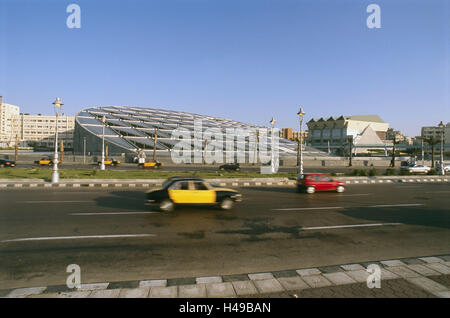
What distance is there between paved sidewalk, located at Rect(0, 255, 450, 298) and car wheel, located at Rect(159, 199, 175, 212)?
5.76 m

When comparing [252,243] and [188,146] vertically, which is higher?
[188,146]

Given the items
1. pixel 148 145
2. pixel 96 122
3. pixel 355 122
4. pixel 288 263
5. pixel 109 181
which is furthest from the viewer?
pixel 355 122

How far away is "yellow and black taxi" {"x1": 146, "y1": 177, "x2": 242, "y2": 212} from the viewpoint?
10320mm

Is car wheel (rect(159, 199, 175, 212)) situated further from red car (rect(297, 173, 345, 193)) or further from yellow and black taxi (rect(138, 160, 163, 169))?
yellow and black taxi (rect(138, 160, 163, 169))

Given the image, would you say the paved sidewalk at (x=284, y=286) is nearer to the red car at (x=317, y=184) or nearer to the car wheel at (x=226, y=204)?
the car wheel at (x=226, y=204)

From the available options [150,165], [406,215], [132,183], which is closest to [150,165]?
[150,165]

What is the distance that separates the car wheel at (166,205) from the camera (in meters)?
10.3

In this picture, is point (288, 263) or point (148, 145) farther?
point (148, 145)

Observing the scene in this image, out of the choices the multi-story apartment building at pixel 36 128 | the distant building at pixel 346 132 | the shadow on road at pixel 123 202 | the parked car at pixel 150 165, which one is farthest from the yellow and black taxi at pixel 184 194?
the multi-story apartment building at pixel 36 128

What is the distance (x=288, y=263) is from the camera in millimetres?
5723

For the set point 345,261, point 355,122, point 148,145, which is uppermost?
point 355,122
